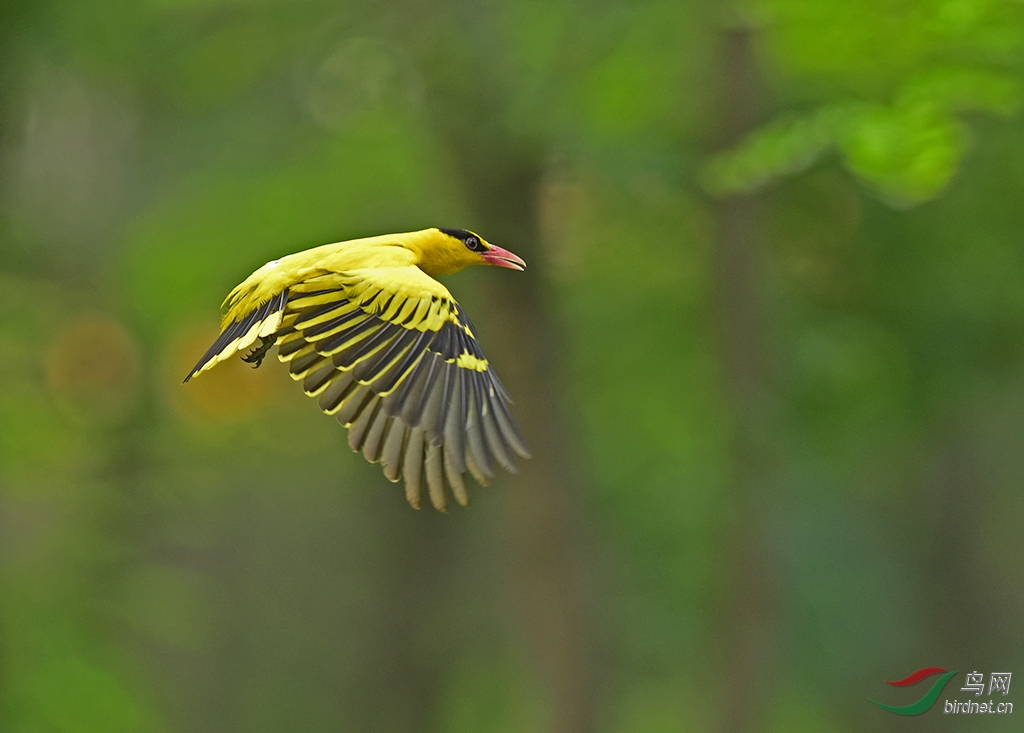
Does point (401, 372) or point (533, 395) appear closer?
point (401, 372)

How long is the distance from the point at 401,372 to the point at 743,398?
6776mm

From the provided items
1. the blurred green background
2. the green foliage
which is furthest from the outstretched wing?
the blurred green background

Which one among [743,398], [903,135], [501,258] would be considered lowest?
[501,258]

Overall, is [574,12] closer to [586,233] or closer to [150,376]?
[586,233]

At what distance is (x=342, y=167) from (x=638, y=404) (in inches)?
159

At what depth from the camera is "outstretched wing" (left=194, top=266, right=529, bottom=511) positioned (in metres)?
2.47

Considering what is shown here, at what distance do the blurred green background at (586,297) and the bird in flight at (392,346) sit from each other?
2.61m

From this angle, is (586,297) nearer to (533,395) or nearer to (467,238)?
(533,395)

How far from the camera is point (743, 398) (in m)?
9.23

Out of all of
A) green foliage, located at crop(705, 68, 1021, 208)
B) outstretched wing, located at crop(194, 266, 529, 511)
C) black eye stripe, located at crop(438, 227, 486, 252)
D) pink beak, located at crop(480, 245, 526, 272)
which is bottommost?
outstretched wing, located at crop(194, 266, 529, 511)

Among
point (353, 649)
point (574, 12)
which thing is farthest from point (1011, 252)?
point (353, 649)

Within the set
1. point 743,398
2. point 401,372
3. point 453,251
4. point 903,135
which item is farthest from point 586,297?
point 453,251

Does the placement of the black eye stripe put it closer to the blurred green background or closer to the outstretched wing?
the outstretched wing

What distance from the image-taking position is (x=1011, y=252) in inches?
385
